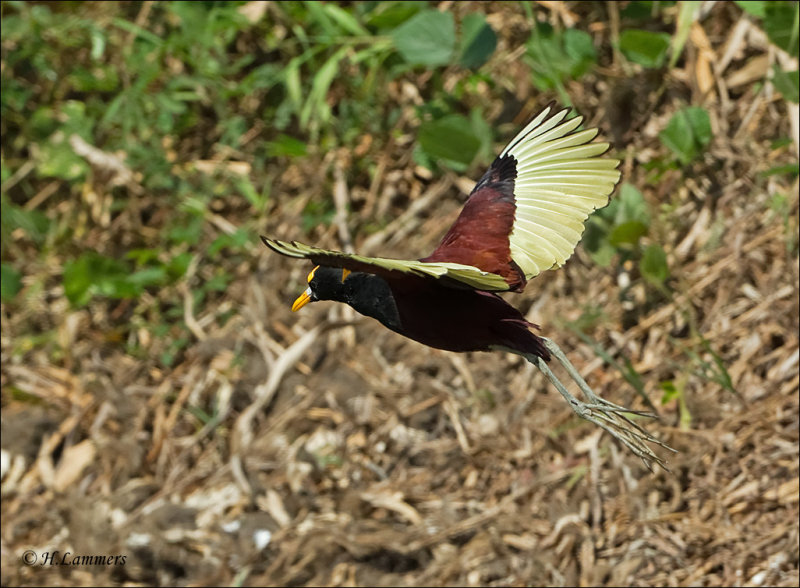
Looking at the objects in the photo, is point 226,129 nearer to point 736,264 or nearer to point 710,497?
point 736,264

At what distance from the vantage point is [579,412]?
94.7 inches

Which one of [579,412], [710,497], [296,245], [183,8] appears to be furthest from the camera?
[183,8]

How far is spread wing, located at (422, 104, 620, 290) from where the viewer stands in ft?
7.73

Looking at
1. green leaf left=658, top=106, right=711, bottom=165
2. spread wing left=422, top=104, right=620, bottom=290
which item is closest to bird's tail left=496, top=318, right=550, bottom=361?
spread wing left=422, top=104, right=620, bottom=290

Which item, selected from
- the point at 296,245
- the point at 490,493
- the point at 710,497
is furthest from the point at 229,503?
the point at 296,245

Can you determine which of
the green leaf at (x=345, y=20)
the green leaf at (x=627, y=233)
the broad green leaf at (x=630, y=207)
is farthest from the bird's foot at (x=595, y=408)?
the green leaf at (x=345, y=20)

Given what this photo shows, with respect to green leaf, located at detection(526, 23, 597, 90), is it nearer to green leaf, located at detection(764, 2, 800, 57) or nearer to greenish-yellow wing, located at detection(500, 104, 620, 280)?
green leaf, located at detection(764, 2, 800, 57)

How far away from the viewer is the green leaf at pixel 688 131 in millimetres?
3670

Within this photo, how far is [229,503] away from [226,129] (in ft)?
5.41

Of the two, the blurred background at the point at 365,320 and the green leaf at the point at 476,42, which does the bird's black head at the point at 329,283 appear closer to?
the blurred background at the point at 365,320

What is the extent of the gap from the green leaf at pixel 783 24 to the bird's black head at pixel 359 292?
201 cm

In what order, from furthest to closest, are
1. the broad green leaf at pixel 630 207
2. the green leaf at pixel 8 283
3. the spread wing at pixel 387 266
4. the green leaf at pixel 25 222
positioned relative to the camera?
the green leaf at pixel 25 222
the green leaf at pixel 8 283
the broad green leaf at pixel 630 207
the spread wing at pixel 387 266

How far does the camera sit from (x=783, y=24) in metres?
3.57

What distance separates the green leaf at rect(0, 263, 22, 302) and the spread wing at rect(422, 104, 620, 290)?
8.00ft
